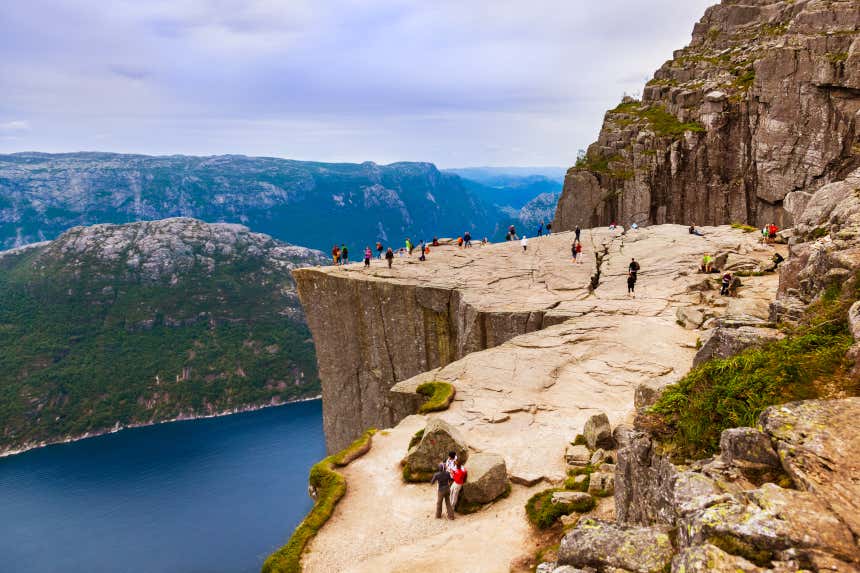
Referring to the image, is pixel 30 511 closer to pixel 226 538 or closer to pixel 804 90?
pixel 226 538

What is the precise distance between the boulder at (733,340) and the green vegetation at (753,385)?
61 cm

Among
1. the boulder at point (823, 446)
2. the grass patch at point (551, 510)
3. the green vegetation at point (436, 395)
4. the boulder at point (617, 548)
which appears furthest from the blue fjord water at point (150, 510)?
the boulder at point (823, 446)

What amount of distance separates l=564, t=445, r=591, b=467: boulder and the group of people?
13.3 ft

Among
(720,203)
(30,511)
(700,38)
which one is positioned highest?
(700,38)

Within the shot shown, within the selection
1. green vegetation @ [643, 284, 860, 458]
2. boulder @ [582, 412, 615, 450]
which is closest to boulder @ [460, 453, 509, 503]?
boulder @ [582, 412, 615, 450]

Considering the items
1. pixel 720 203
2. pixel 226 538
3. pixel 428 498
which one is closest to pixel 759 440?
pixel 428 498

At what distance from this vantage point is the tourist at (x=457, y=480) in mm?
17953

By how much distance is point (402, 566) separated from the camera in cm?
1529

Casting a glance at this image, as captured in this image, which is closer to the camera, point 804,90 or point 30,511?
point 804,90

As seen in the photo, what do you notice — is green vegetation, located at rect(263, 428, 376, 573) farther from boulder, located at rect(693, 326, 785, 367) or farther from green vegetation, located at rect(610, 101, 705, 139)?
green vegetation, located at rect(610, 101, 705, 139)

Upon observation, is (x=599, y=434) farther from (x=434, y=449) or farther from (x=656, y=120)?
(x=656, y=120)

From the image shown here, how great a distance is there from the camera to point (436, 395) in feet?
88.6

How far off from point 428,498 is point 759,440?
1247 centimetres

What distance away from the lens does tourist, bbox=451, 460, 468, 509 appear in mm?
17953
